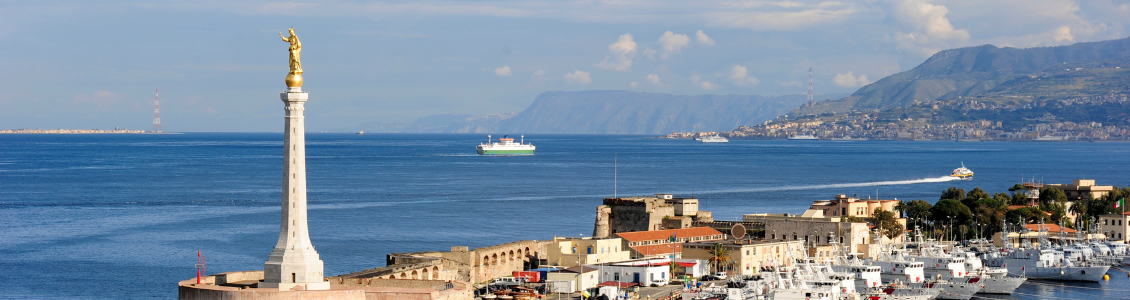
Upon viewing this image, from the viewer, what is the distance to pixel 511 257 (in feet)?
206

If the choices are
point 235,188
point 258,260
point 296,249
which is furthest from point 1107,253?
point 235,188

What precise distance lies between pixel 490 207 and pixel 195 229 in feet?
102

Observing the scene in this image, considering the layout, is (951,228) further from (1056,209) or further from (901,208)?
(1056,209)

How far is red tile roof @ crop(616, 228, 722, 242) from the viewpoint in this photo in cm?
6769

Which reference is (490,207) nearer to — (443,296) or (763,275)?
(763,275)

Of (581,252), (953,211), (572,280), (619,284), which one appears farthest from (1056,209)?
(572,280)

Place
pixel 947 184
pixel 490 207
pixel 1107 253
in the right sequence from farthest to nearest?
pixel 947 184, pixel 490 207, pixel 1107 253

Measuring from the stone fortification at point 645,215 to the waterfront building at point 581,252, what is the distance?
796cm

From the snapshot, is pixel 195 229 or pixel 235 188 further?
pixel 235 188

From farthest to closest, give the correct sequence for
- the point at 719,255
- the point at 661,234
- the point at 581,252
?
the point at 661,234
the point at 719,255
the point at 581,252

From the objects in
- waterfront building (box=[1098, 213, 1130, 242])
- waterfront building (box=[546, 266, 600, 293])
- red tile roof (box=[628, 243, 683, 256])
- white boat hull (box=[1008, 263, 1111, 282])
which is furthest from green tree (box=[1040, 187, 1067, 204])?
waterfront building (box=[546, 266, 600, 293])

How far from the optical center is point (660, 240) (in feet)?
224

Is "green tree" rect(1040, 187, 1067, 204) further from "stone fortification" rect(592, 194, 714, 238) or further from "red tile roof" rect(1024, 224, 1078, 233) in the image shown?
"stone fortification" rect(592, 194, 714, 238)

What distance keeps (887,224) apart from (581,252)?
23.8m
